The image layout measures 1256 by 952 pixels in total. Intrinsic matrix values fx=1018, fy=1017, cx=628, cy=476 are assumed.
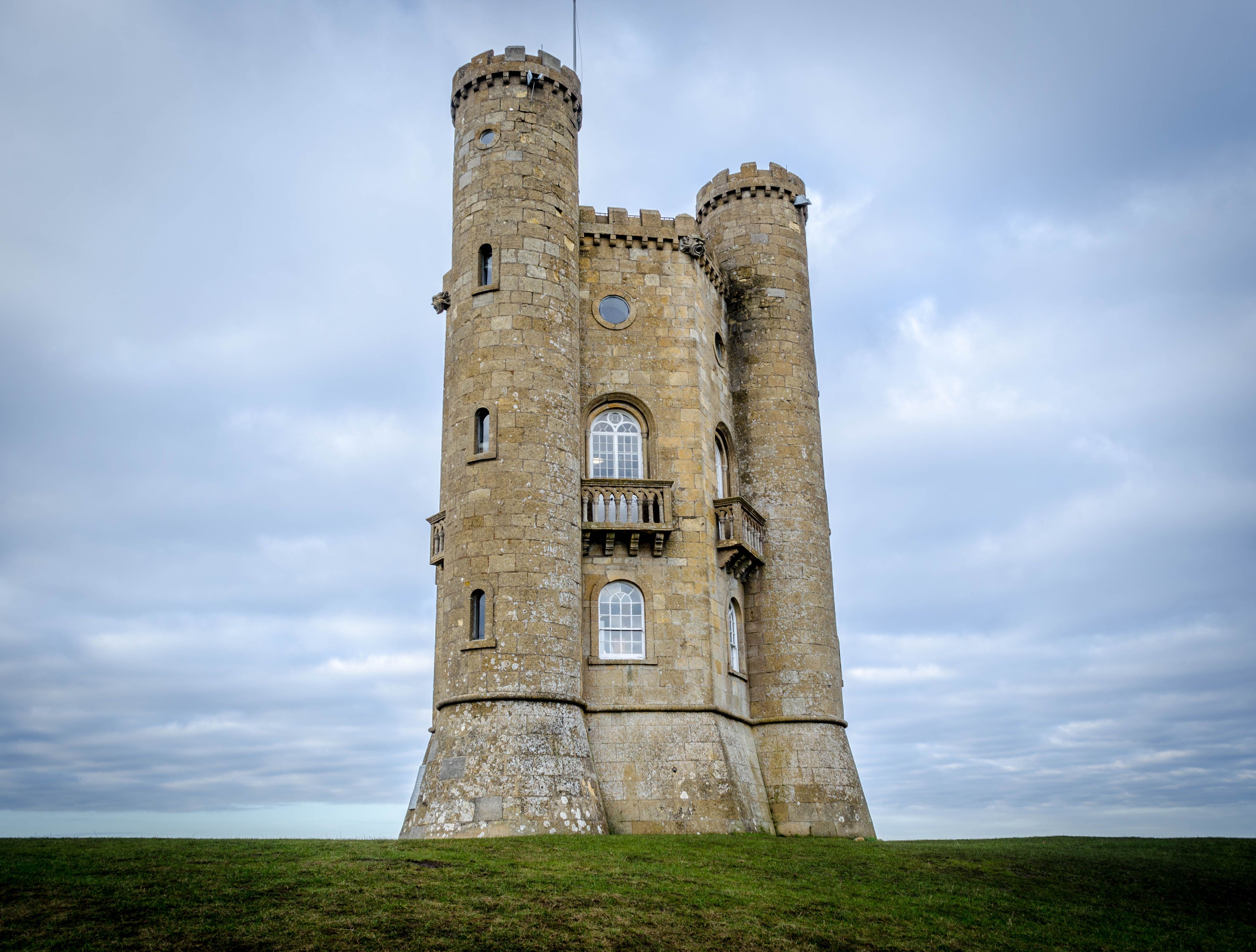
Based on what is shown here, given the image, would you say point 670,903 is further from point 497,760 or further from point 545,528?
point 545,528

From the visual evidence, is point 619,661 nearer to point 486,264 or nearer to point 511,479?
point 511,479

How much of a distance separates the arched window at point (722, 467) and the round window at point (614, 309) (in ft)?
14.6

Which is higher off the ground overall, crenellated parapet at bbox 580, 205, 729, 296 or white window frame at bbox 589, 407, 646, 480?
crenellated parapet at bbox 580, 205, 729, 296

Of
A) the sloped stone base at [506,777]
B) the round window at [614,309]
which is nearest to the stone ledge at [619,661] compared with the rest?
the sloped stone base at [506,777]

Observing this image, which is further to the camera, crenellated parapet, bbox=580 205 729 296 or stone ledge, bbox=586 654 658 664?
crenellated parapet, bbox=580 205 729 296

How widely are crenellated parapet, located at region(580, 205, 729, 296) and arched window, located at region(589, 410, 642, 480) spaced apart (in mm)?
5101

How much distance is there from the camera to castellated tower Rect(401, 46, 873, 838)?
74.0 feet

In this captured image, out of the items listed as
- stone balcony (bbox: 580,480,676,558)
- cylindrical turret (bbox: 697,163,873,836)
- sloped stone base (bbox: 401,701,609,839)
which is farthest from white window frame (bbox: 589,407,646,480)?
sloped stone base (bbox: 401,701,609,839)

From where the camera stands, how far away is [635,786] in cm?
2373

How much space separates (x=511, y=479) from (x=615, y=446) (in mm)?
4570

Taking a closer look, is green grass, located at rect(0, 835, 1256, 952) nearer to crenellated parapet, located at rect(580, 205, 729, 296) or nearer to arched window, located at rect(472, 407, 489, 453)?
arched window, located at rect(472, 407, 489, 453)

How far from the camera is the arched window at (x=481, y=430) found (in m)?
24.5

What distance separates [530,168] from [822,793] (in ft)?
60.0

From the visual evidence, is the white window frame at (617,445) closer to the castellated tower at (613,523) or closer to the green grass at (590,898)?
the castellated tower at (613,523)
